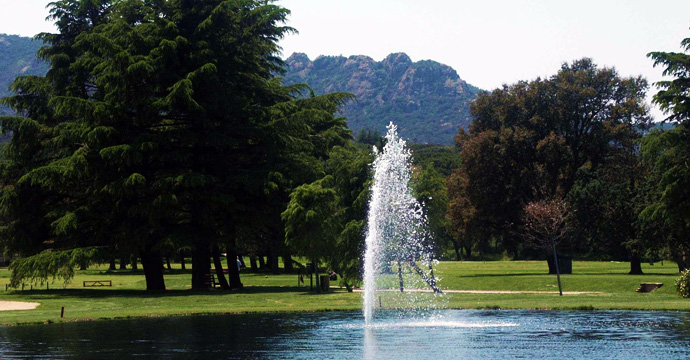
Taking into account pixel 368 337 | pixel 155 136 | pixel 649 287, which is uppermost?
pixel 155 136

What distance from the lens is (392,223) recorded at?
4366 cm

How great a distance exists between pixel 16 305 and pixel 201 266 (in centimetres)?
1421

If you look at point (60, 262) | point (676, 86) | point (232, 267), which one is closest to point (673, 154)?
point (676, 86)

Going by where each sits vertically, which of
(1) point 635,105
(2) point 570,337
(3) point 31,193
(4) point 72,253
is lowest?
(2) point 570,337

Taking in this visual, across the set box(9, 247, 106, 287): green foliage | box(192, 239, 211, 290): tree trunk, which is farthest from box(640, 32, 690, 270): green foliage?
box(9, 247, 106, 287): green foliage

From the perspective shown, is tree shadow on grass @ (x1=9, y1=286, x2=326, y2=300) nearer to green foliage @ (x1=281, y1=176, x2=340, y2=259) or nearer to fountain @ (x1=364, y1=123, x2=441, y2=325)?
green foliage @ (x1=281, y1=176, x2=340, y2=259)

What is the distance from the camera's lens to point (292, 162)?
57.2 m

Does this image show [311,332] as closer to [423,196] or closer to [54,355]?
[54,355]

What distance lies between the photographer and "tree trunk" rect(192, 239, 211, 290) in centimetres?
5497

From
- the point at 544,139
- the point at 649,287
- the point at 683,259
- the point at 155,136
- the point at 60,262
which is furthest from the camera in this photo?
the point at 544,139

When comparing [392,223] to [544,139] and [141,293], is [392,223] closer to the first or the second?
[141,293]

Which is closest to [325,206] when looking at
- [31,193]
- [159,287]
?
[159,287]

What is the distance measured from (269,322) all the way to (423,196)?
1854cm

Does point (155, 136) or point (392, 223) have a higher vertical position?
point (155, 136)
